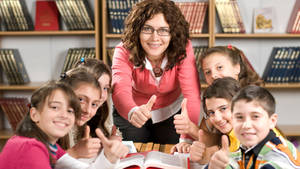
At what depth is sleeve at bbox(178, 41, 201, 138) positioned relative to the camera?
1988mm

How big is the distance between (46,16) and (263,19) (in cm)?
215

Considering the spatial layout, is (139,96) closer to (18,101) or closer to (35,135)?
(35,135)

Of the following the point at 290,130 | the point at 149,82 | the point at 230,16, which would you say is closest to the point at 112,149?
the point at 149,82

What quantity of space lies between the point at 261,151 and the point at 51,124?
703mm

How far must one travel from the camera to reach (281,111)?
3756 millimetres

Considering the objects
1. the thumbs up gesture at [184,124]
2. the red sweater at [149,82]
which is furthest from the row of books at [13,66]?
the thumbs up gesture at [184,124]

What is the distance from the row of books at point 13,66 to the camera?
347 centimetres

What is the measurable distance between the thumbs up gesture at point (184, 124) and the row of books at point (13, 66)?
2.32 meters

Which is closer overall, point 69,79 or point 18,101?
point 69,79

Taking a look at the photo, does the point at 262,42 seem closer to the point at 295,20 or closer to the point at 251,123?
the point at 295,20

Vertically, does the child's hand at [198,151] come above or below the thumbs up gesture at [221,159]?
below

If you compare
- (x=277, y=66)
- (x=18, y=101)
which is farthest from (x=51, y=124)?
(x=277, y=66)

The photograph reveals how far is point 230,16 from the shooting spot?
3432 mm

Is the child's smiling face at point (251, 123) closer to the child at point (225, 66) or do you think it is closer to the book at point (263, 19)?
the child at point (225, 66)
